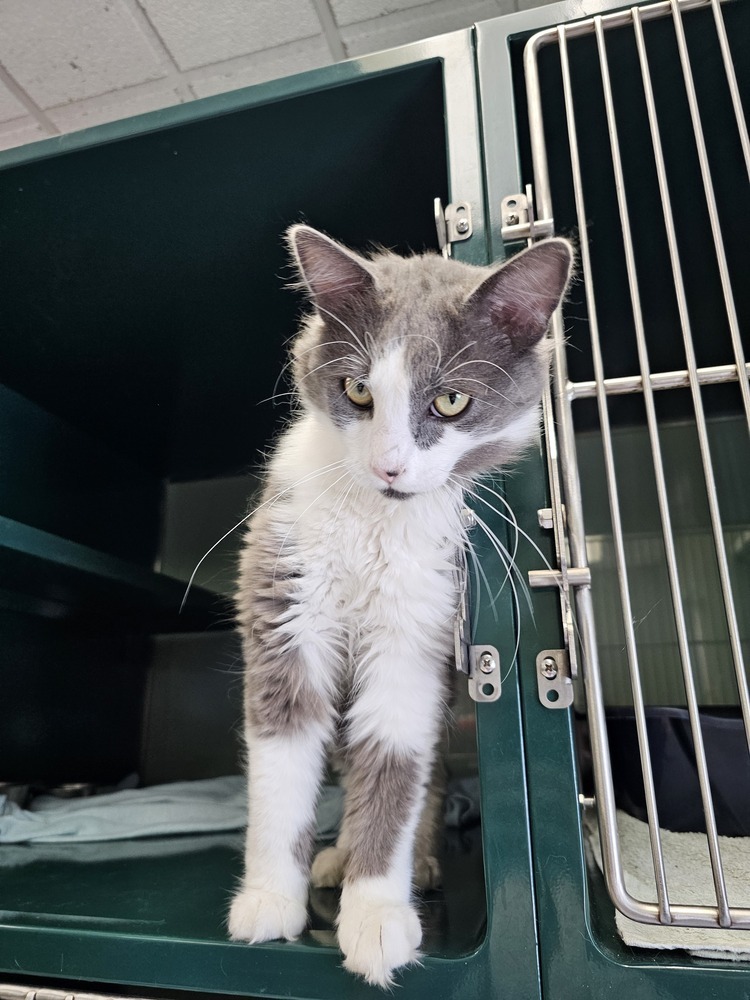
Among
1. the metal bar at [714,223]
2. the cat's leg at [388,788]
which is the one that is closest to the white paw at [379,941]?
the cat's leg at [388,788]

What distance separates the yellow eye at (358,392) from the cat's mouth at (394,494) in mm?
114

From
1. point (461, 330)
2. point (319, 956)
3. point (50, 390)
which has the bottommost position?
point (319, 956)

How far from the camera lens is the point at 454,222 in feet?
2.73

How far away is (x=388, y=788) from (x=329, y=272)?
634 mm

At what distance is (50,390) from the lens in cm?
131

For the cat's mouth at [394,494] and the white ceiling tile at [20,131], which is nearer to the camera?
the cat's mouth at [394,494]

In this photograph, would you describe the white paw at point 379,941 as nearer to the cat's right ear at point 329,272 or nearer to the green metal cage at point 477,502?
the green metal cage at point 477,502

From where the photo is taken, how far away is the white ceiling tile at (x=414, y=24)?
1631 mm

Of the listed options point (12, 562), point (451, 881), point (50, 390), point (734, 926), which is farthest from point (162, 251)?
point (734, 926)

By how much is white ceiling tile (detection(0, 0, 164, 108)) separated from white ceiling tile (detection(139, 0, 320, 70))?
0.09 meters

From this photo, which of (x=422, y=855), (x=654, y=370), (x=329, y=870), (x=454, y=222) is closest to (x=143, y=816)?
(x=329, y=870)

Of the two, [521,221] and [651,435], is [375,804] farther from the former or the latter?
[521,221]

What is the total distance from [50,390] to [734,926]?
4.47 feet

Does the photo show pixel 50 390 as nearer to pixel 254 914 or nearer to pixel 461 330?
pixel 461 330
